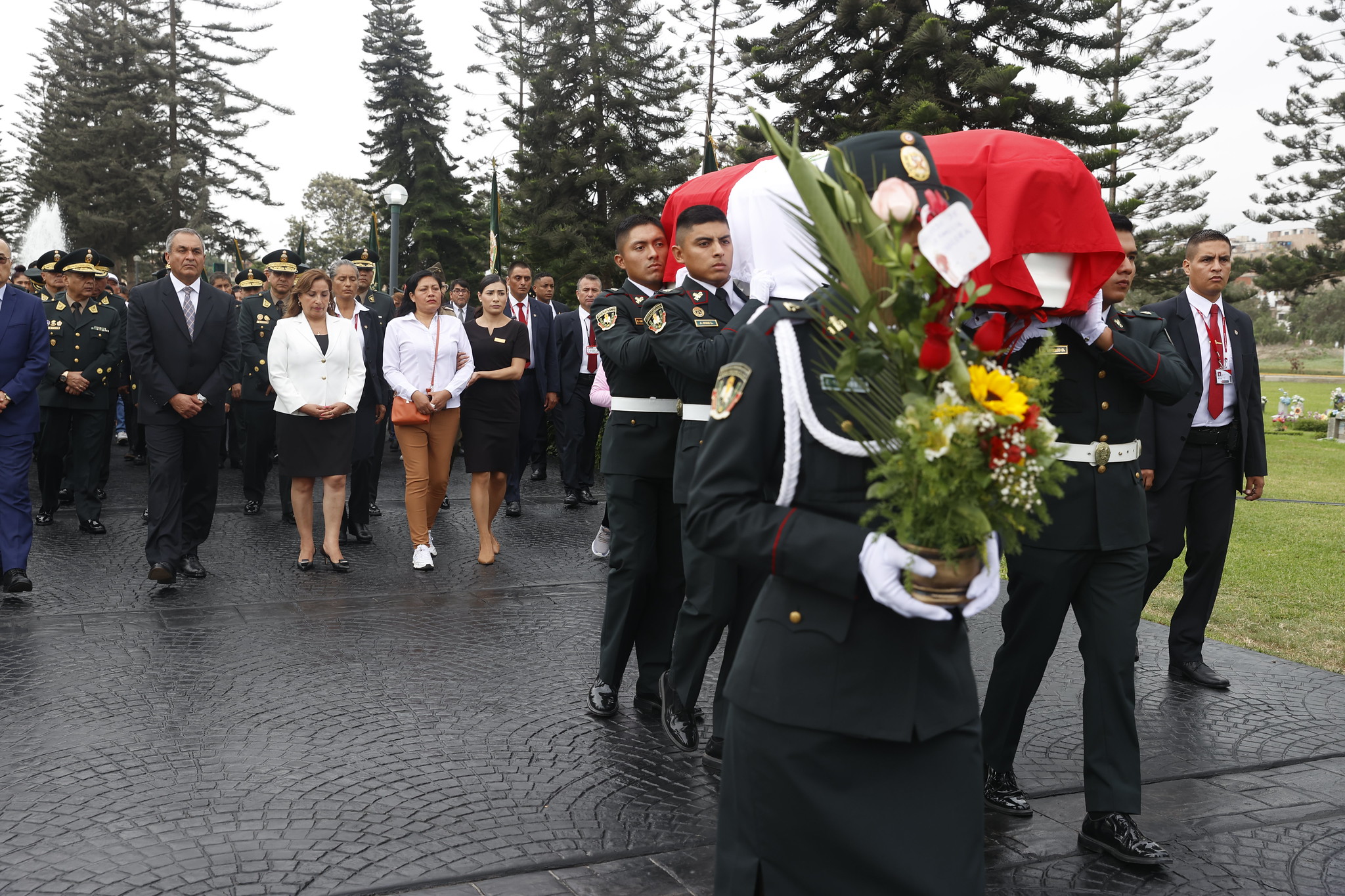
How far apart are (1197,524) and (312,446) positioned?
5915 mm

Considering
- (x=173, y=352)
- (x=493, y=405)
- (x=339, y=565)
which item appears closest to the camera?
(x=173, y=352)

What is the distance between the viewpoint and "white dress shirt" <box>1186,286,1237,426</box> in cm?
592

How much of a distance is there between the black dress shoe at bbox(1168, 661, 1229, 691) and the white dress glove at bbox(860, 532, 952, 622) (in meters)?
4.29

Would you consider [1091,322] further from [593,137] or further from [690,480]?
[593,137]

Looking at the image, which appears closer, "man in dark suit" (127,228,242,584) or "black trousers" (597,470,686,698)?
"black trousers" (597,470,686,698)

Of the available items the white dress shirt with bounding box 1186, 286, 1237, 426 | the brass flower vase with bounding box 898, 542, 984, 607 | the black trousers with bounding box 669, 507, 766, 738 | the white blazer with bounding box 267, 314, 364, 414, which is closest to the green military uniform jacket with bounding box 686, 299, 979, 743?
the brass flower vase with bounding box 898, 542, 984, 607

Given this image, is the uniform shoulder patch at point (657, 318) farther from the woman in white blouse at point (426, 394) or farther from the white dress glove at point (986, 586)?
the woman in white blouse at point (426, 394)

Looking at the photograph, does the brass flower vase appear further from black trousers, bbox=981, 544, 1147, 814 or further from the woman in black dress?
the woman in black dress

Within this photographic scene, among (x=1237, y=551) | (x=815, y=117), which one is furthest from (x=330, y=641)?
(x=815, y=117)

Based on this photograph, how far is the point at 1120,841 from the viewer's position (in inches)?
146

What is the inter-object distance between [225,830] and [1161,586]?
6737 millimetres

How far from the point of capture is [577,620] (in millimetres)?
6980

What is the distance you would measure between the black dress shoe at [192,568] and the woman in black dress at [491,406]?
6.33 feet

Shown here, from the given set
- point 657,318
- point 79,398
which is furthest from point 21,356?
point 657,318
